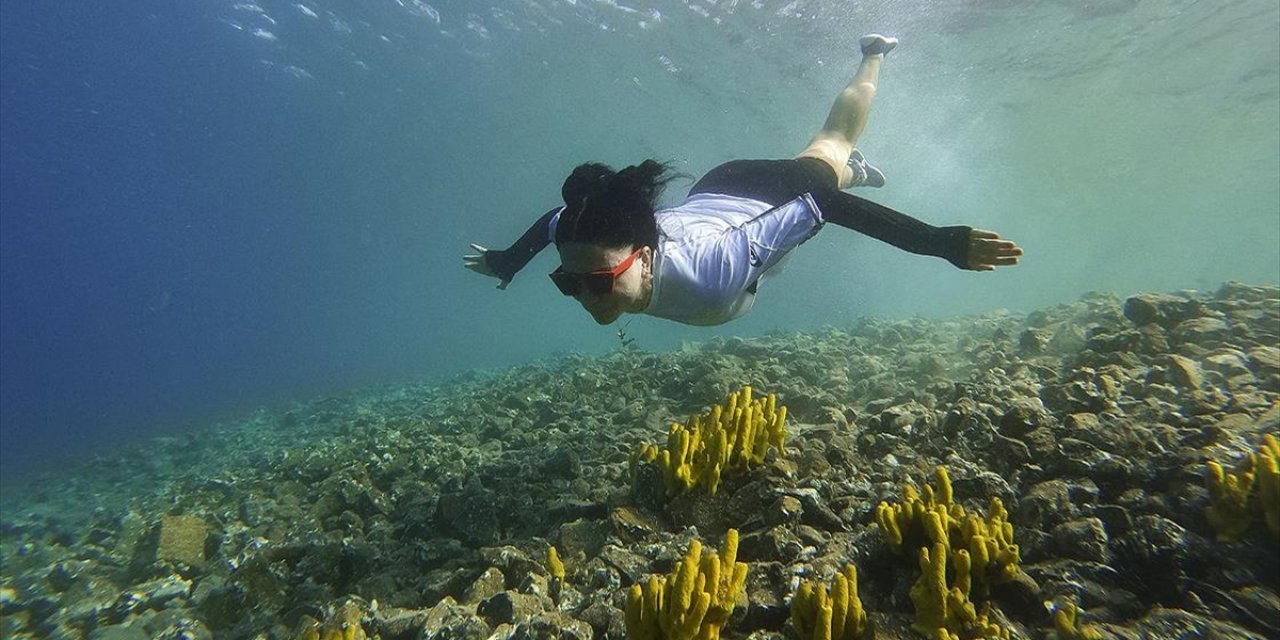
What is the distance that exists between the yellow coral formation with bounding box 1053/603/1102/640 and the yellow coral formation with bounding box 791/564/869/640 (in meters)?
0.69

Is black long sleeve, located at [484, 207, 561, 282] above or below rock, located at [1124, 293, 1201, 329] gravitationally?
below

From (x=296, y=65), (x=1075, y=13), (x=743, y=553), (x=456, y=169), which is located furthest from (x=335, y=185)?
(x=743, y=553)

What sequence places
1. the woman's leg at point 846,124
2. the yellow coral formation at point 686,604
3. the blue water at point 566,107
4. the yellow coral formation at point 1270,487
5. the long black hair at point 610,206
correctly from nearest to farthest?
the yellow coral formation at point 686,604 < the yellow coral formation at point 1270,487 < the long black hair at point 610,206 < the woman's leg at point 846,124 < the blue water at point 566,107

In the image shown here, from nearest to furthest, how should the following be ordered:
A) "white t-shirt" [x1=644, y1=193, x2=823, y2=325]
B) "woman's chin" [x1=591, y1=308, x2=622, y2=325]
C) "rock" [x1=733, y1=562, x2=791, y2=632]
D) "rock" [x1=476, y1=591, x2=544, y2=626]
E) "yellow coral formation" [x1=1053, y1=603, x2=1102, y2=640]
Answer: "yellow coral formation" [x1=1053, y1=603, x2=1102, y2=640] → "rock" [x1=733, y1=562, x2=791, y2=632] → "rock" [x1=476, y1=591, x2=544, y2=626] → "woman's chin" [x1=591, y1=308, x2=622, y2=325] → "white t-shirt" [x1=644, y1=193, x2=823, y2=325]

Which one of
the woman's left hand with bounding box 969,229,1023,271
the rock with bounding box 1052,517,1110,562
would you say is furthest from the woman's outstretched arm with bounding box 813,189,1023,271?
the rock with bounding box 1052,517,1110,562

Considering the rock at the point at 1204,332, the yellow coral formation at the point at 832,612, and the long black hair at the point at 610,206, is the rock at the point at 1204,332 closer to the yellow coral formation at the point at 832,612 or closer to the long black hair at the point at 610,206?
the yellow coral formation at the point at 832,612

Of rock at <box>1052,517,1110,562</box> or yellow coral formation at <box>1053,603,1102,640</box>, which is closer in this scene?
yellow coral formation at <box>1053,603,1102,640</box>

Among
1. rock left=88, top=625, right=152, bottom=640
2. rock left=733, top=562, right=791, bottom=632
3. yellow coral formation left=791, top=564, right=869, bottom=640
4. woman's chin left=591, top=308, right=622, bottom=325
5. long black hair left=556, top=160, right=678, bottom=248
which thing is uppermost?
long black hair left=556, top=160, right=678, bottom=248

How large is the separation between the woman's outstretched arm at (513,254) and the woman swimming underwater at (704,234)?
4cm

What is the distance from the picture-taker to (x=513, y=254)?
19.0 ft

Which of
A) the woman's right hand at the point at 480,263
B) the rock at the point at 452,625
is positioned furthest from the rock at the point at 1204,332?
the woman's right hand at the point at 480,263

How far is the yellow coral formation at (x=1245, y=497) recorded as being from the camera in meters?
2.33

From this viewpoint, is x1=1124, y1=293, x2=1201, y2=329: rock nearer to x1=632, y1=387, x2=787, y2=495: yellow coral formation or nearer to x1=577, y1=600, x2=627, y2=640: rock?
x1=632, y1=387, x2=787, y2=495: yellow coral formation

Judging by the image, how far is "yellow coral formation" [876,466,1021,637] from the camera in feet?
7.24
